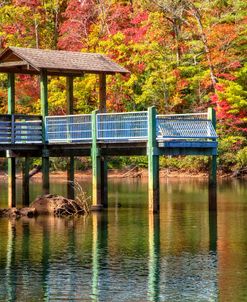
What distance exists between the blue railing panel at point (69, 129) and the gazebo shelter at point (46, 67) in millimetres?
575

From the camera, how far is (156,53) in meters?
64.6

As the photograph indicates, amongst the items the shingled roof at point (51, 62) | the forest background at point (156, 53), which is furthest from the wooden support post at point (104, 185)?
the forest background at point (156, 53)

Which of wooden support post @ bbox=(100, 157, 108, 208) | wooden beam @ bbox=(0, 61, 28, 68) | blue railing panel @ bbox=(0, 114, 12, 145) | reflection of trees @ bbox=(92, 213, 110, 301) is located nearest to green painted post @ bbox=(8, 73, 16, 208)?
wooden beam @ bbox=(0, 61, 28, 68)

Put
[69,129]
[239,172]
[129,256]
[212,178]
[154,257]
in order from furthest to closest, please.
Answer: [239,172] → [69,129] → [212,178] → [129,256] → [154,257]

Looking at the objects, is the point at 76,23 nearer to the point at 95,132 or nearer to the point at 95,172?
the point at 95,172

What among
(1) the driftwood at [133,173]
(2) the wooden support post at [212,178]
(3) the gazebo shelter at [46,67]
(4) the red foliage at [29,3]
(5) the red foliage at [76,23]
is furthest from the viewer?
(4) the red foliage at [29,3]

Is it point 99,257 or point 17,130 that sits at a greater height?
point 17,130

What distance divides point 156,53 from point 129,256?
39.5 m

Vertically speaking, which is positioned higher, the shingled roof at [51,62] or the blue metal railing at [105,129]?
the shingled roof at [51,62]

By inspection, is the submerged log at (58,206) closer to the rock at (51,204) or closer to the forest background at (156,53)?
the rock at (51,204)

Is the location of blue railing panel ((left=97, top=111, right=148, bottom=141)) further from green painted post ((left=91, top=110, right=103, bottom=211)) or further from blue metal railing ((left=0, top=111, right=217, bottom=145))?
green painted post ((left=91, top=110, right=103, bottom=211))

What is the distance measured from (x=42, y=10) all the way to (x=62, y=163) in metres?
12.8

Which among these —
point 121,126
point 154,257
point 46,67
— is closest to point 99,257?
point 154,257

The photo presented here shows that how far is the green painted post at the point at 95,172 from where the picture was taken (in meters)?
37.7
